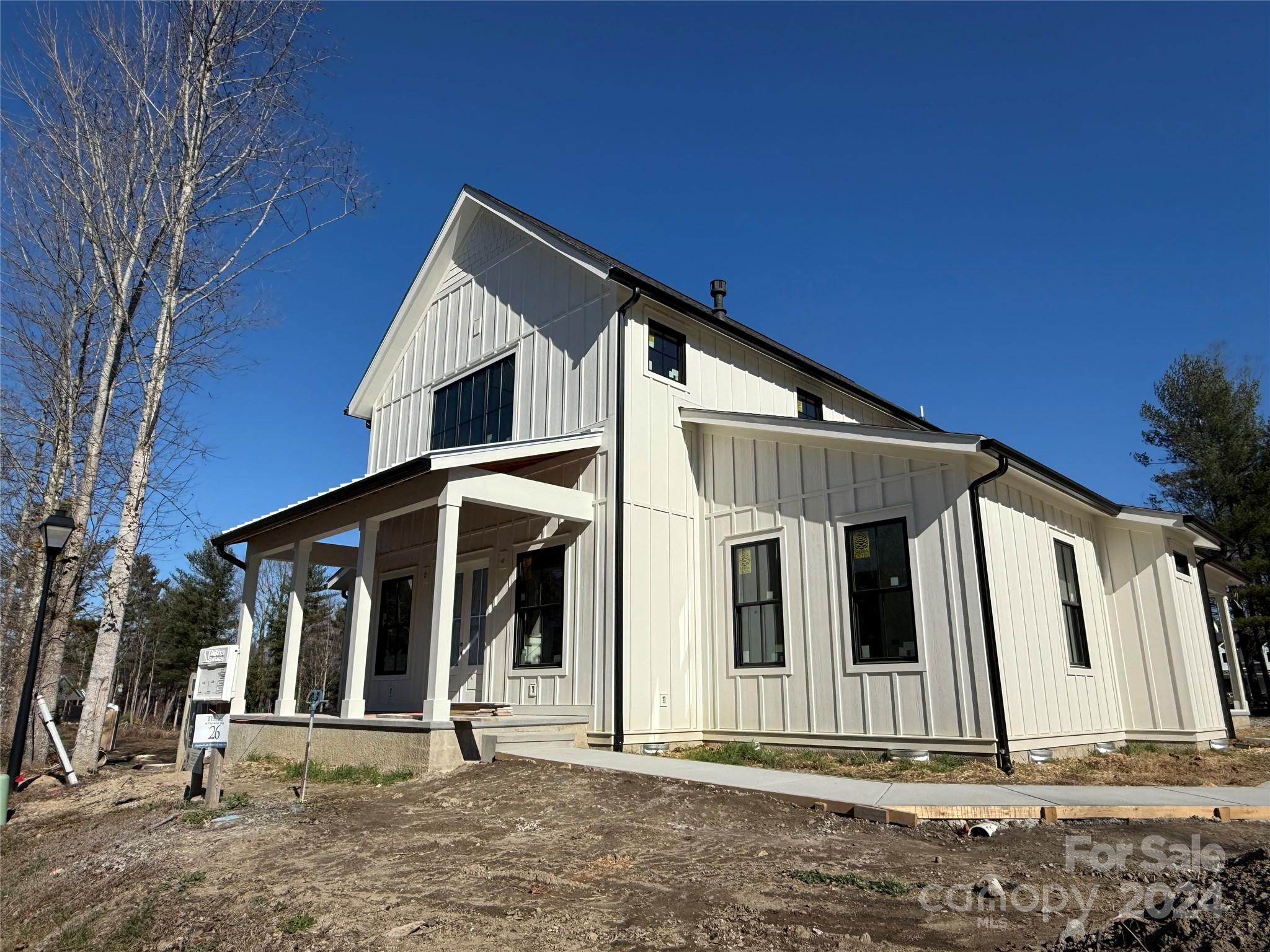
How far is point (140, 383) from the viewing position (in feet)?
41.9

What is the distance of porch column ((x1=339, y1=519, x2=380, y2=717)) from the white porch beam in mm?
2107

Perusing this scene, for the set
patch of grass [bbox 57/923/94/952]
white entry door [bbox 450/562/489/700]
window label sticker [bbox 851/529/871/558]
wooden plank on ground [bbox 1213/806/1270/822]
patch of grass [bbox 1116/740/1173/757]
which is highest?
window label sticker [bbox 851/529/871/558]

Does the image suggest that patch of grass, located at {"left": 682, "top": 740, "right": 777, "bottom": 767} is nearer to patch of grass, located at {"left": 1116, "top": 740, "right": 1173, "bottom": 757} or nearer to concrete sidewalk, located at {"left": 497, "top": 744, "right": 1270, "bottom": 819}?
concrete sidewalk, located at {"left": 497, "top": 744, "right": 1270, "bottom": 819}

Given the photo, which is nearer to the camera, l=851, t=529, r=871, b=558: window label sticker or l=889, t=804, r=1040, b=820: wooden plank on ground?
l=889, t=804, r=1040, b=820: wooden plank on ground

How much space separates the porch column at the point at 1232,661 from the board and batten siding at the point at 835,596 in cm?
1011

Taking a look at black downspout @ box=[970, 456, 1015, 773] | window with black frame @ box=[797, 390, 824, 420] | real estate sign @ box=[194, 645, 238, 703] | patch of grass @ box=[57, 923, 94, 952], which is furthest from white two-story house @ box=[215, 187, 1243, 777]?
patch of grass @ box=[57, 923, 94, 952]

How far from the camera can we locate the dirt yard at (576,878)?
11.9 feet

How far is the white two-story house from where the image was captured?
353 inches

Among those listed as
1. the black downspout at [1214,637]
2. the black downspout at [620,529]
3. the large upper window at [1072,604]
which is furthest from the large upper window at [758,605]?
the black downspout at [1214,637]

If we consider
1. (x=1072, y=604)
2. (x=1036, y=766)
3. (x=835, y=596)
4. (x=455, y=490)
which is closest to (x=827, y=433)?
(x=835, y=596)

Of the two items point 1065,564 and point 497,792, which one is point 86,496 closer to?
point 497,792

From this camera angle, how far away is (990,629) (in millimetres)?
8391

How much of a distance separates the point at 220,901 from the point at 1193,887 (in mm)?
4873

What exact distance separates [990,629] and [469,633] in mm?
7711
